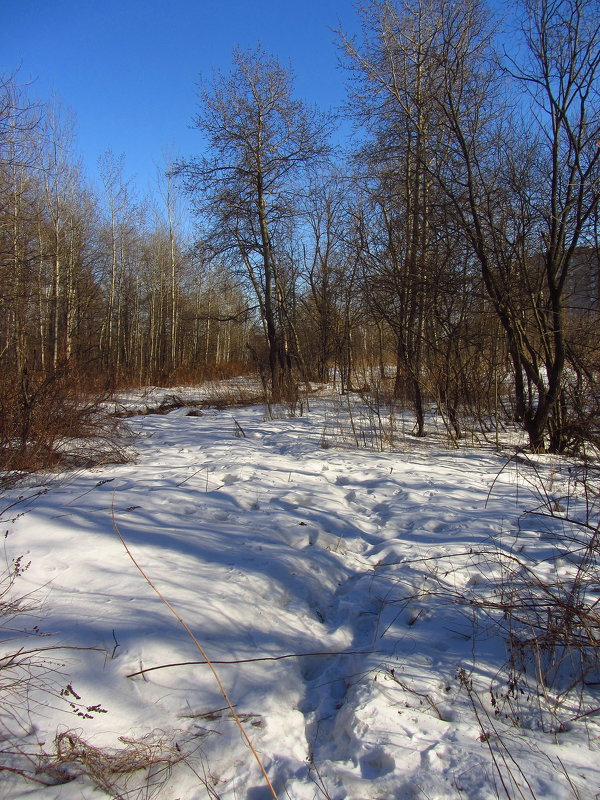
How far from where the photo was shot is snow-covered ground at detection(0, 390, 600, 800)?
1457mm

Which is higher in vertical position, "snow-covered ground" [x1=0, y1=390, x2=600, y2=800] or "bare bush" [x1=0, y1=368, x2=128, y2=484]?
"bare bush" [x1=0, y1=368, x2=128, y2=484]

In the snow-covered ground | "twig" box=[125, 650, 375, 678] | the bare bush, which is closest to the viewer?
the snow-covered ground

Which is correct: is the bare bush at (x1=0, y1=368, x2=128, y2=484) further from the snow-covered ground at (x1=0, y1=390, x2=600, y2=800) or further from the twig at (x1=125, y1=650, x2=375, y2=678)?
the twig at (x1=125, y1=650, x2=375, y2=678)

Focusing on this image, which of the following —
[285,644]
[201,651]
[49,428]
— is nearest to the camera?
[201,651]

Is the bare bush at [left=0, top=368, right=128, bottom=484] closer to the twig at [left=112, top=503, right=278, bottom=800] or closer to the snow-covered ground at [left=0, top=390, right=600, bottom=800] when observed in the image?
the snow-covered ground at [left=0, top=390, right=600, bottom=800]

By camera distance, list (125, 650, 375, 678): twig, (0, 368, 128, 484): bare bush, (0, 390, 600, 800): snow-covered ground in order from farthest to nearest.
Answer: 1. (0, 368, 128, 484): bare bush
2. (125, 650, 375, 678): twig
3. (0, 390, 600, 800): snow-covered ground

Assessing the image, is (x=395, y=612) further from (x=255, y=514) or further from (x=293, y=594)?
(x=255, y=514)

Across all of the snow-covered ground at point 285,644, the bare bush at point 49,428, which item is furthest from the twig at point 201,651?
the bare bush at point 49,428

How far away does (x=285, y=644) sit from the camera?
217 cm

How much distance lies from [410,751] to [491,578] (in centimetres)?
135

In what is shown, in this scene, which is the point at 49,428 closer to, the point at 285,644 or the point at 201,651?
the point at 201,651

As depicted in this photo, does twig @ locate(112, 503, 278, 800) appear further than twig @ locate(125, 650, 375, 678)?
No

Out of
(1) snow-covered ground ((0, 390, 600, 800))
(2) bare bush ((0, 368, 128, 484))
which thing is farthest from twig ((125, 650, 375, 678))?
(2) bare bush ((0, 368, 128, 484))

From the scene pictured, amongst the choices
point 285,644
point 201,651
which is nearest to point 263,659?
point 285,644
